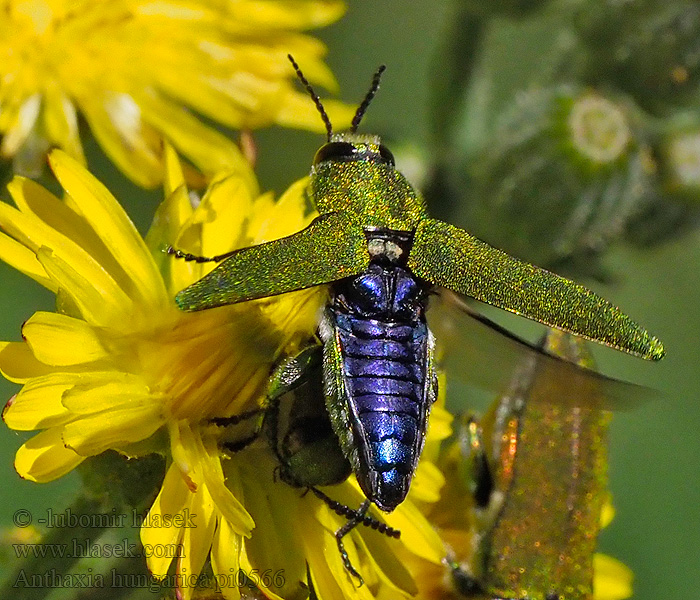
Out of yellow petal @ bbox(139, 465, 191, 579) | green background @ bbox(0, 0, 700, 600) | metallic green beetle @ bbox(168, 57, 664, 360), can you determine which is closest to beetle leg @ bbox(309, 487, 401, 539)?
yellow petal @ bbox(139, 465, 191, 579)

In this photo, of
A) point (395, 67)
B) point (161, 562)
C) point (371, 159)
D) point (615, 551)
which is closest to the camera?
point (161, 562)

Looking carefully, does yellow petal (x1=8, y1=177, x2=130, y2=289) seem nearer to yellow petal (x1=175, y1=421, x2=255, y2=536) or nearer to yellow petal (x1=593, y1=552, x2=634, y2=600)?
yellow petal (x1=175, y1=421, x2=255, y2=536)

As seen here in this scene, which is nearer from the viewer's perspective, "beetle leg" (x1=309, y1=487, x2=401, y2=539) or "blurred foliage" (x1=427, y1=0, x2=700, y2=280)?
"beetle leg" (x1=309, y1=487, x2=401, y2=539)

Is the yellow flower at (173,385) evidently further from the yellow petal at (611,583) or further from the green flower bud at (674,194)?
the green flower bud at (674,194)

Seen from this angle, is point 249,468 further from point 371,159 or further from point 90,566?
point 371,159

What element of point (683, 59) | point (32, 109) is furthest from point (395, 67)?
point (32, 109)

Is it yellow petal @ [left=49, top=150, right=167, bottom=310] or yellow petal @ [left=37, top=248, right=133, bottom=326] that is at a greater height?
yellow petal @ [left=49, top=150, right=167, bottom=310]
